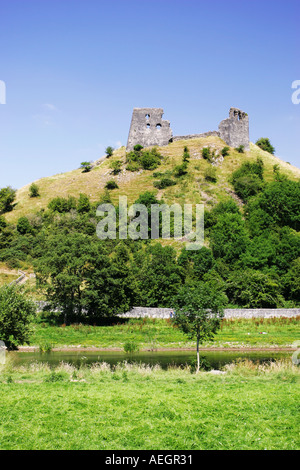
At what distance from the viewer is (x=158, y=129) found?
96.6 meters

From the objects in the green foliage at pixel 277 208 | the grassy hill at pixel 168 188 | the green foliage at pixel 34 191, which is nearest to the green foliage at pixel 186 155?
the grassy hill at pixel 168 188

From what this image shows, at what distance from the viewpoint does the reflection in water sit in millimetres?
27125

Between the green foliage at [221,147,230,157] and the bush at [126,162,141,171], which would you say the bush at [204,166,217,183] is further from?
the bush at [126,162,141,171]

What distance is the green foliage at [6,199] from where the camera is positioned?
275ft

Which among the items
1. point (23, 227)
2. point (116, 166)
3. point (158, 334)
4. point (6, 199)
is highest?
point (116, 166)

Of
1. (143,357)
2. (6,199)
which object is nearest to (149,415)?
(143,357)

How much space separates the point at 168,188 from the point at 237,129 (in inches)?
1033

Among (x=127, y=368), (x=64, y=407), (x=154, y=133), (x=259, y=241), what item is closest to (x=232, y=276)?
(x=259, y=241)

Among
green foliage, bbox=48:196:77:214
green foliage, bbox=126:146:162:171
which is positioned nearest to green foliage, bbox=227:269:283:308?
green foliage, bbox=48:196:77:214

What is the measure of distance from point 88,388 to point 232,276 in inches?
1455

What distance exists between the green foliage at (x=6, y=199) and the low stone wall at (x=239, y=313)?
48524mm

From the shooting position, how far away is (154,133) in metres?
96.2

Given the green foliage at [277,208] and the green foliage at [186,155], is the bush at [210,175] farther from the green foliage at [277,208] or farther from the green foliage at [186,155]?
the green foliage at [277,208]

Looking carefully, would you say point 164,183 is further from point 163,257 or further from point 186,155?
point 163,257
